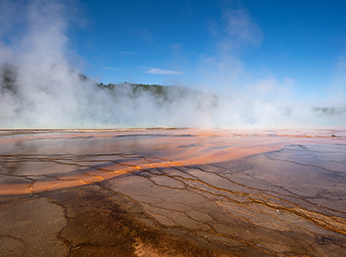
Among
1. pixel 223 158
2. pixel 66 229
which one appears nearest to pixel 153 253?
pixel 66 229

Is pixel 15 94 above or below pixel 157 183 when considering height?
above

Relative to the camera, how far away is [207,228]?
6.35 feet

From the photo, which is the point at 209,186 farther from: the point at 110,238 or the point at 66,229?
the point at 66,229

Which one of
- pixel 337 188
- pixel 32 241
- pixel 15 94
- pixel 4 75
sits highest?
pixel 4 75

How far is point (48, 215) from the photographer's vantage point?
2.12 m

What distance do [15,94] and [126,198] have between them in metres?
18.6

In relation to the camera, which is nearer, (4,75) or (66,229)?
(66,229)

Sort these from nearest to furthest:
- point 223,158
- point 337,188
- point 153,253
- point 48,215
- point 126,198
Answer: point 153,253, point 48,215, point 126,198, point 337,188, point 223,158

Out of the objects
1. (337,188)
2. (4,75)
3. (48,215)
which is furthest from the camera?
(4,75)

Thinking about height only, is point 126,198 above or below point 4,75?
below

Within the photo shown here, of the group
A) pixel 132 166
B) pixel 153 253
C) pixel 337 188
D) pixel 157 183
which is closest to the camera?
pixel 153 253

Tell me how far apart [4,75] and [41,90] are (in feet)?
10.1

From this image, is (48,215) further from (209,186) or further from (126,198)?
(209,186)

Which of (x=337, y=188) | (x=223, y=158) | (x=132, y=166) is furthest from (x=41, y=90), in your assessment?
(x=337, y=188)
